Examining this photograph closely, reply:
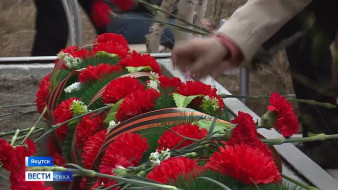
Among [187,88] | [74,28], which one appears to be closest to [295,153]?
[187,88]

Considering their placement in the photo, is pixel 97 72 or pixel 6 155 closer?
pixel 6 155

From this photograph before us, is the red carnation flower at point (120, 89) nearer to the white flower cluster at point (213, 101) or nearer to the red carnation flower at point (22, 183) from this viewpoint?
the white flower cluster at point (213, 101)

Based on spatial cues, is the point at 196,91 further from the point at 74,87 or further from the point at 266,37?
the point at 74,87

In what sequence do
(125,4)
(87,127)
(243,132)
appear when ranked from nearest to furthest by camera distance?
(243,132) → (87,127) → (125,4)

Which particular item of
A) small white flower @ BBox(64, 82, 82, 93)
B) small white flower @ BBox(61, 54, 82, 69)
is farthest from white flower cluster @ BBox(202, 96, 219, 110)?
small white flower @ BBox(61, 54, 82, 69)

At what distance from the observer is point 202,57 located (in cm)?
87

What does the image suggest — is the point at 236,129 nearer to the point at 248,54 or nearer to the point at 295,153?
the point at 248,54

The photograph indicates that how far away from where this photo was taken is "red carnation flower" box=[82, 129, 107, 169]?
1104 mm

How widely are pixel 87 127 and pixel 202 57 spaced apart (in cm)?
44

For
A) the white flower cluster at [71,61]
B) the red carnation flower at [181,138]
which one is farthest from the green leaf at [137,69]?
the red carnation flower at [181,138]

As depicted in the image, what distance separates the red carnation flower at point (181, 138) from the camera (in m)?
0.93

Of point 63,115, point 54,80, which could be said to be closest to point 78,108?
point 63,115

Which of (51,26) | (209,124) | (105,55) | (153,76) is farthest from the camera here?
(51,26)

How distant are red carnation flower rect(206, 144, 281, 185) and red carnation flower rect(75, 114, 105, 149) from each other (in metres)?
0.50
